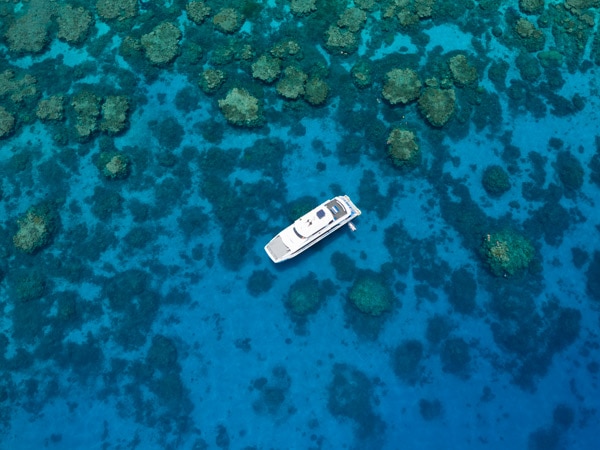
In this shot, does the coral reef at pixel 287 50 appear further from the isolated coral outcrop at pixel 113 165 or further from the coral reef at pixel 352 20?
the isolated coral outcrop at pixel 113 165

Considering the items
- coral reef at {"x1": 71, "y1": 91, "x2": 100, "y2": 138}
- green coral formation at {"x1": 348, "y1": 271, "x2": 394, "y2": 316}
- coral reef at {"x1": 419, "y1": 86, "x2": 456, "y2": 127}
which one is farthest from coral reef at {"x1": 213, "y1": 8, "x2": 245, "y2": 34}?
green coral formation at {"x1": 348, "y1": 271, "x2": 394, "y2": 316}

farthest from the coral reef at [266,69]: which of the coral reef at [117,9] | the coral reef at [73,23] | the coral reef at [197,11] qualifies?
the coral reef at [73,23]

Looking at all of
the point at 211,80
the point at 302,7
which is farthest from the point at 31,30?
the point at 302,7

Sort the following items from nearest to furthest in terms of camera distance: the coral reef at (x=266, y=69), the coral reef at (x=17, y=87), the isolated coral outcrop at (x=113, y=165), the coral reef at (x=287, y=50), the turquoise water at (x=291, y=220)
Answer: the turquoise water at (x=291, y=220) < the isolated coral outcrop at (x=113, y=165) < the coral reef at (x=17, y=87) < the coral reef at (x=266, y=69) < the coral reef at (x=287, y=50)

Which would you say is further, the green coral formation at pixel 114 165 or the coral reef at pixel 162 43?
the coral reef at pixel 162 43

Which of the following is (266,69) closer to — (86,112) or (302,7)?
(302,7)

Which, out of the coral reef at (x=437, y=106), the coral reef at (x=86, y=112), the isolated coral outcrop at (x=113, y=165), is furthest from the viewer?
the coral reef at (x=437, y=106)
